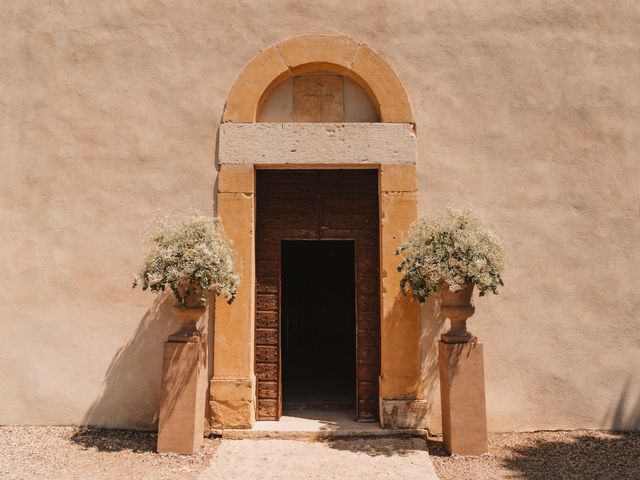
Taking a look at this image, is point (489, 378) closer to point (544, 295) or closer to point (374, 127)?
point (544, 295)

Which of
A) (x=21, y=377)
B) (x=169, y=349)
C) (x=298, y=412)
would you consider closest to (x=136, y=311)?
(x=169, y=349)

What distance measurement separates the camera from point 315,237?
522 cm

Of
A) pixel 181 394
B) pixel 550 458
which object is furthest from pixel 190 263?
pixel 550 458

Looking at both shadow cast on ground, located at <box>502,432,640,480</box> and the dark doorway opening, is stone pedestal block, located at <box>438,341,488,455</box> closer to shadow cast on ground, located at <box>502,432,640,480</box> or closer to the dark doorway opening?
shadow cast on ground, located at <box>502,432,640,480</box>

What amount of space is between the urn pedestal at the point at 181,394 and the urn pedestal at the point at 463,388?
218 cm

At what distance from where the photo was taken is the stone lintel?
5.02 metres

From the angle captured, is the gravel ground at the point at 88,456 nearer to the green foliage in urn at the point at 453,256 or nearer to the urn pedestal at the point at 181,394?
the urn pedestal at the point at 181,394

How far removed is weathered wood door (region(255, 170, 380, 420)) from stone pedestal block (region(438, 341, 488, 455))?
92 cm

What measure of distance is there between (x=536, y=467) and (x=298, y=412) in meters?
2.32

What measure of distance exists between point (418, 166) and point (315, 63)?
4.91ft

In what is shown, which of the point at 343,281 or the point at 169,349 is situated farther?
the point at 343,281

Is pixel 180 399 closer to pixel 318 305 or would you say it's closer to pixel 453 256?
pixel 453 256

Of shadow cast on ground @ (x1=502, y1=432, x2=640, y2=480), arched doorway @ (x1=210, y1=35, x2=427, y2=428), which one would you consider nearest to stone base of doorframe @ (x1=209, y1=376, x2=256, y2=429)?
arched doorway @ (x1=210, y1=35, x2=427, y2=428)

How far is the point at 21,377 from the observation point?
500cm
